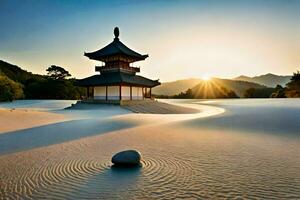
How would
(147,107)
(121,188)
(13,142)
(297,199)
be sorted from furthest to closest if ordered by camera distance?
(147,107) < (13,142) < (121,188) < (297,199)

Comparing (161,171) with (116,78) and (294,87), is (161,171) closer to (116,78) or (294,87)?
(116,78)

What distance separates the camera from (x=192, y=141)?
8359 mm

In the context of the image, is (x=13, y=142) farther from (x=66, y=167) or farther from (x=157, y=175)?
(x=157, y=175)

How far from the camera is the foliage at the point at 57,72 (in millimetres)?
50731

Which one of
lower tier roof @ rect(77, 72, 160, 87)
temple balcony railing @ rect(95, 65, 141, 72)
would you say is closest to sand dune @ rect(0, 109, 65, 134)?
lower tier roof @ rect(77, 72, 160, 87)

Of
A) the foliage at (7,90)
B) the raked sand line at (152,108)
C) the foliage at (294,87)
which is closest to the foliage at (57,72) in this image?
the foliage at (7,90)

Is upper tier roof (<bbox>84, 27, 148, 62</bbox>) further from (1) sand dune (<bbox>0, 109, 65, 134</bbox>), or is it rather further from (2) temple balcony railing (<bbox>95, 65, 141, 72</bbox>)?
(1) sand dune (<bbox>0, 109, 65, 134</bbox>)

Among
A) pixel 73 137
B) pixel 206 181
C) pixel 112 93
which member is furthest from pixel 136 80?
pixel 206 181

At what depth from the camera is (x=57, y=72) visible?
168ft

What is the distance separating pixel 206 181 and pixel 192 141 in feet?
12.2

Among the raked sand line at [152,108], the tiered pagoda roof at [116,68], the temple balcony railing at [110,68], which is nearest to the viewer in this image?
the raked sand line at [152,108]

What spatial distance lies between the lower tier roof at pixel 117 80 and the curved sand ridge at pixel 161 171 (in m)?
15.6

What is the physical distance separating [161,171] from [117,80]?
61.2 feet

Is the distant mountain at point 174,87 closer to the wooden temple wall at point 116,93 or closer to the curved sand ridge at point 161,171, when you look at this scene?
the wooden temple wall at point 116,93
